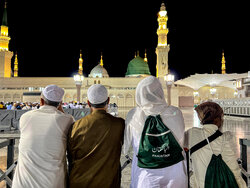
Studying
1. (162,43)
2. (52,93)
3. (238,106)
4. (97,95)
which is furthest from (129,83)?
(97,95)

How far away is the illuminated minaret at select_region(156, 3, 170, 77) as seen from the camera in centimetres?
2761

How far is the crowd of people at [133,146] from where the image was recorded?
1562 mm

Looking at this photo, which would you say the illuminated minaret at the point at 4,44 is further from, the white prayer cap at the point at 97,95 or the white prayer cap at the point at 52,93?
the white prayer cap at the point at 97,95

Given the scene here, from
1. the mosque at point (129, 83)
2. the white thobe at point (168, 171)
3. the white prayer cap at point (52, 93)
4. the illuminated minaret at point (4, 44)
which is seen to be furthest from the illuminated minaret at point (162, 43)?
the white thobe at point (168, 171)

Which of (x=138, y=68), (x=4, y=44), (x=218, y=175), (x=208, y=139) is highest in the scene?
(x=4, y=44)

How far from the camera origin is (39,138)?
1651mm

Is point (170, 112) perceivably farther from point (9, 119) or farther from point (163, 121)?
point (9, 119)

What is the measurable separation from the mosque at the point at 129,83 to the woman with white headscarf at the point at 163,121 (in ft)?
90.2

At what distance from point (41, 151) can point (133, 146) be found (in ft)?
2.54

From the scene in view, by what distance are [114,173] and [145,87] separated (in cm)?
77

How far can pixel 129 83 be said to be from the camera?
35.4 metres

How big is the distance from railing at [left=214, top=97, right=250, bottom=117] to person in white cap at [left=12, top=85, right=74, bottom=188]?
43.4 feet

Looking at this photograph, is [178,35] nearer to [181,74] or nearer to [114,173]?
[181,74]

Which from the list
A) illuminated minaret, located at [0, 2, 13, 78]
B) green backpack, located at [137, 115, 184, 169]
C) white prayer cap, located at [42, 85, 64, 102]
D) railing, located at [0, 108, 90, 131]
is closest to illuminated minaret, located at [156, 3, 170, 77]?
illuminated minaret, located at [0, 2, 13, 78]
